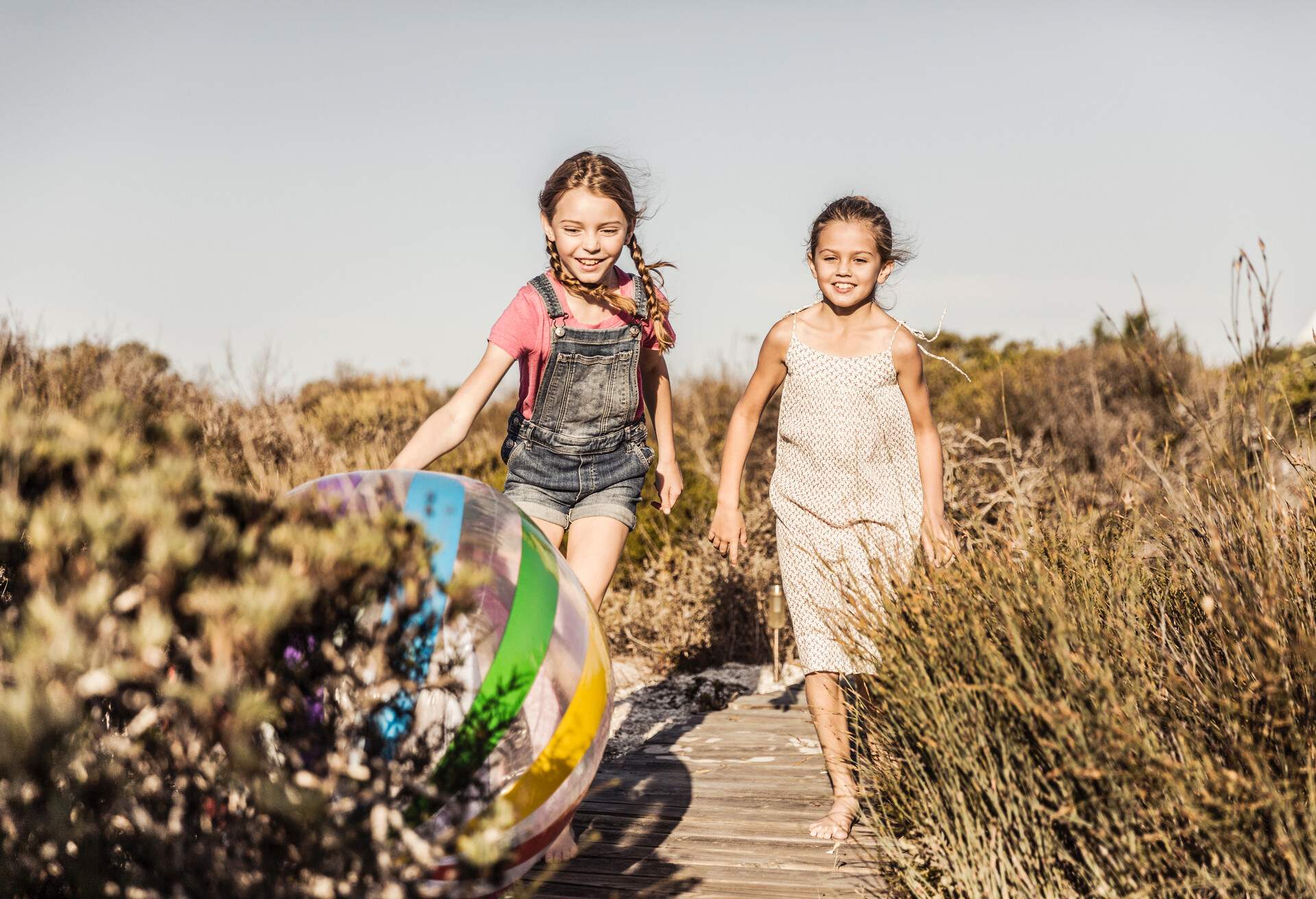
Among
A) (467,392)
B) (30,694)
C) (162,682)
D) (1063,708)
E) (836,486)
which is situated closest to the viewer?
(30,694)

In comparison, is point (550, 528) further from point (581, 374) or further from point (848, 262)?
point (848, 262)

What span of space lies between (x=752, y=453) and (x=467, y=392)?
6758 mm

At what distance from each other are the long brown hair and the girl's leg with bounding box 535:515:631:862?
74cm

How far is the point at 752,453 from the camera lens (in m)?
9.81

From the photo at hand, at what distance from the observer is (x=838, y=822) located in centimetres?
329

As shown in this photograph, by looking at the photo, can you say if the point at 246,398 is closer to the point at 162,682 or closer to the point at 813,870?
the point at 813,870

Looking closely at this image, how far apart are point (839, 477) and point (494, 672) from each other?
188 centimetres

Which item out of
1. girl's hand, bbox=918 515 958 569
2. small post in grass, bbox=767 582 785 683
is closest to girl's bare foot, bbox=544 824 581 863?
girl's hand, bbox=918 515 958 569

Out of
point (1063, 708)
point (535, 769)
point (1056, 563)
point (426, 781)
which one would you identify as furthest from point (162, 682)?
point (1056, 563)

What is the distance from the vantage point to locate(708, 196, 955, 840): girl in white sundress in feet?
11.7

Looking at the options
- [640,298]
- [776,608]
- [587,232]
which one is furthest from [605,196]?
[776,608]

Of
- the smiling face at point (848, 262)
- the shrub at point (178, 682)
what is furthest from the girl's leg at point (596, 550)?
the shrub at point (178, 682)

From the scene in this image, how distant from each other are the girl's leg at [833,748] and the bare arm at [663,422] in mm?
874

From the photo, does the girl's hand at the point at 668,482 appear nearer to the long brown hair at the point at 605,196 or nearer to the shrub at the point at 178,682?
the long brown hair at the point at 605,196
